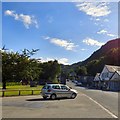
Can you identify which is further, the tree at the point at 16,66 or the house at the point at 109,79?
the house at the point at 109,79

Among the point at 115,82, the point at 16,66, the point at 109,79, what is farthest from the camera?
the point at 109,79

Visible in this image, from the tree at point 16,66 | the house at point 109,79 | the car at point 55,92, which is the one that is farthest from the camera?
the house at point 109,79

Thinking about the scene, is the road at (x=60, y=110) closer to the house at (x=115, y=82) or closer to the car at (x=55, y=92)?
the car at (x=55, y=92)

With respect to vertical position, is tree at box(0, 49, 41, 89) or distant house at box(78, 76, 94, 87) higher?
tree at box(0, 49, 41, 89)

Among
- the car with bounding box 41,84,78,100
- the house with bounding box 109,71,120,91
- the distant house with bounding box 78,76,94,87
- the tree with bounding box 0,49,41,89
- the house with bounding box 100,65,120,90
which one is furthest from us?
the distant house with bounding box 78,76,94,87

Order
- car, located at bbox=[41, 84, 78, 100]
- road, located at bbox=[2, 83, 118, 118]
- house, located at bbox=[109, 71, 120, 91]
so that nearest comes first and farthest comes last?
road, located at bbox=[2, 83, 118, 118], car, located at bbox=[41, 84, 78, 100], house, located at bbox=[109, 71, 120, 91]

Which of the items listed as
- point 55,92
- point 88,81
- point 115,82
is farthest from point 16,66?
point 88,81

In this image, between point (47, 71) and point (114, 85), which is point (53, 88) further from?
point (47, 71)

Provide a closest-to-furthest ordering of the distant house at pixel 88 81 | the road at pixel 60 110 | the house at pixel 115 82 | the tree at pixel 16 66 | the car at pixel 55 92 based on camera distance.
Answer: the road at pixel 60 110
the car at pixel 55 92
the tree at pixel 16 66
the house at pixel 115 82
the distant house at pixel 88 81

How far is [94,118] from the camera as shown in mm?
14016

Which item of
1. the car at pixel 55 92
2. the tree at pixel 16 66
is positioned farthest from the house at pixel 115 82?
the car at pixel 55 92

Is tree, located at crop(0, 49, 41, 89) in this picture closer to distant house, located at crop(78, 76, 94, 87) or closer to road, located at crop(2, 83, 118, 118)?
road, located at crop(2, 83, 118, 118)

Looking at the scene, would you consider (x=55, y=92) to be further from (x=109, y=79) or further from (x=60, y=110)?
(x=109, y=79)

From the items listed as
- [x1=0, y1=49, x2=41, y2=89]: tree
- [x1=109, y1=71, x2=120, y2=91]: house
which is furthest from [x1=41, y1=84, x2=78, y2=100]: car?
[x1=109, y1=71, x2=120, y2=91]: house
